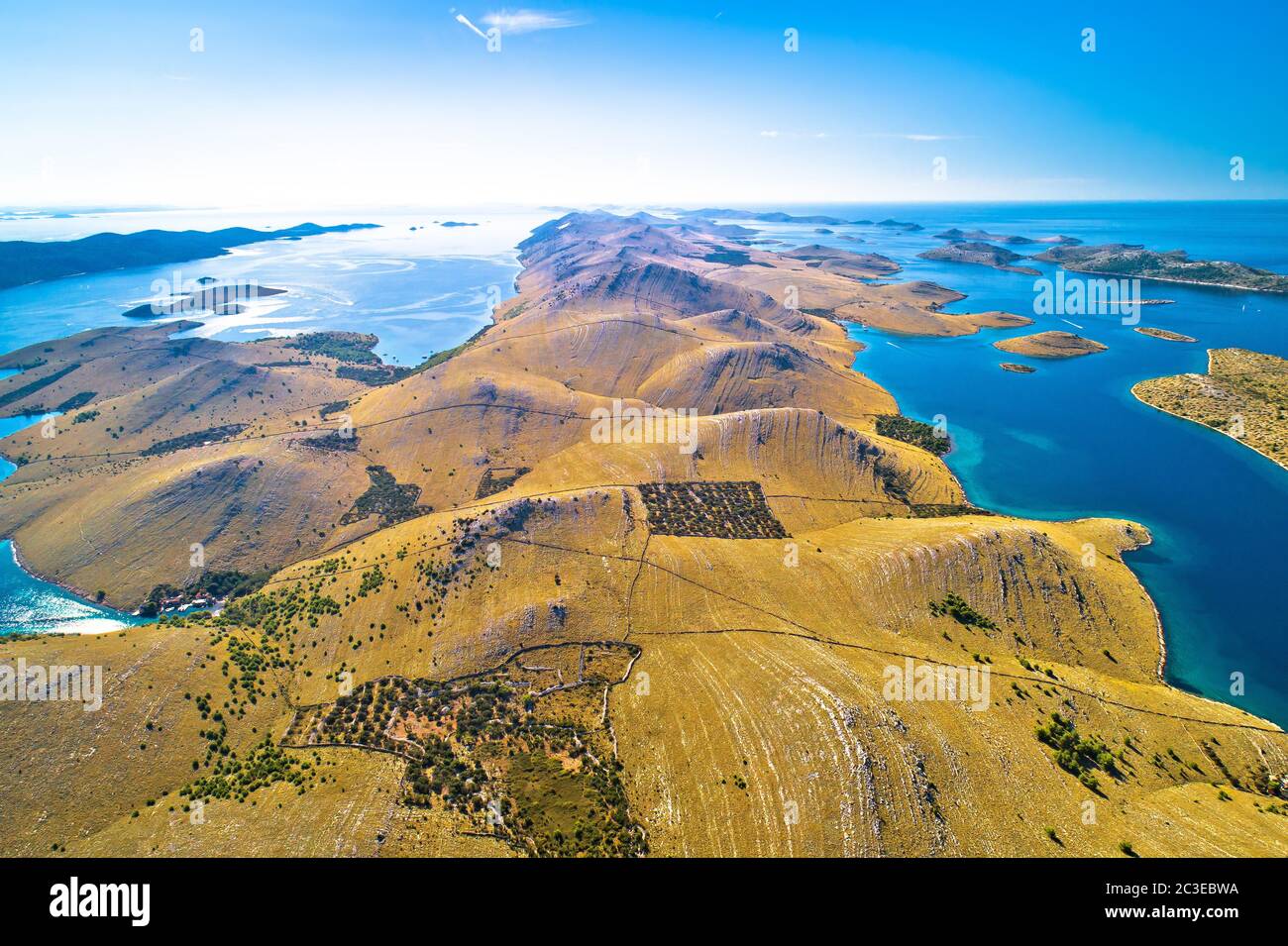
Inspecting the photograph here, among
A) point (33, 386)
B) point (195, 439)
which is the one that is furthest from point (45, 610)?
point (33, 386)

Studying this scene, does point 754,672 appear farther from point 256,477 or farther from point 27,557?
point 27,557

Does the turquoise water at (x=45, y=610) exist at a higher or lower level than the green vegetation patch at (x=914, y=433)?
lower

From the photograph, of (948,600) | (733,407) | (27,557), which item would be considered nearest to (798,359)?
(733,407)

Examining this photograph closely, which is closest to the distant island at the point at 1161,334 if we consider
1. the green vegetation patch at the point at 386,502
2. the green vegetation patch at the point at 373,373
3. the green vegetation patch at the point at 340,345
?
the green vegetation patch at the point at 386,502

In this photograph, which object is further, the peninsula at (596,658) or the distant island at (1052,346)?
the distant island at (1052,346)

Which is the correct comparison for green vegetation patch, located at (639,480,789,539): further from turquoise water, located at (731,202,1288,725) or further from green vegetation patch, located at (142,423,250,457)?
green vegetation patch, located at (142,423,250,457)

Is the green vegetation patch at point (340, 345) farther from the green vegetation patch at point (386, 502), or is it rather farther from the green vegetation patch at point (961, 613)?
the green vegetation patch at point (961, 613)

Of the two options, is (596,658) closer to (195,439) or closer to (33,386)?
(195,439)

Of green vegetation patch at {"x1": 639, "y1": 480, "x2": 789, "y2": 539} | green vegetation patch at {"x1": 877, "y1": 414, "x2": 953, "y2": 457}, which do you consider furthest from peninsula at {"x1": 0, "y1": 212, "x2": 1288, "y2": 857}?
green vegetation patch at {"x1": 877, "y1": 414, "x2": 953, "y2": 457}
